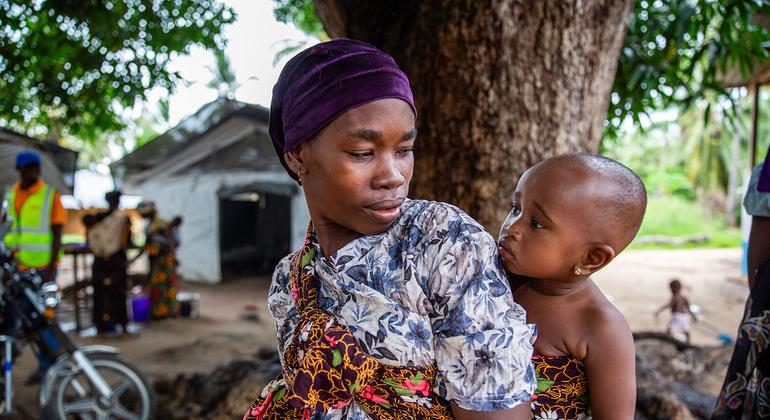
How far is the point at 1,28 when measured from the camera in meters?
4.20

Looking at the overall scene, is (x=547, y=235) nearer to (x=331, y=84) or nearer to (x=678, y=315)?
(x=331, y=84)

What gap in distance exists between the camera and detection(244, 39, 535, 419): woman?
964 mm

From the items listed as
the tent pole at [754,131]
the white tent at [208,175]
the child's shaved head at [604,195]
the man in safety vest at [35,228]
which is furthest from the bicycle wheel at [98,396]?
the tent pole at [754,131]

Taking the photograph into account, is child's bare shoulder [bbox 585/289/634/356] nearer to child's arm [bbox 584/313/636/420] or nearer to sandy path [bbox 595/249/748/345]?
child's arm [bbox 584/313/636/420]

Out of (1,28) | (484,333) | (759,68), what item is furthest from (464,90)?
(759,68)

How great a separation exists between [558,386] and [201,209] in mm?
11982

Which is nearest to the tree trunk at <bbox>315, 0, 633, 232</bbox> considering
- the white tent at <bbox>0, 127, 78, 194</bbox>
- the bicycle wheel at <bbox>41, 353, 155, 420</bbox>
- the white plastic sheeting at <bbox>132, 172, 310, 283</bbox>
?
the bicycle wheel at <bbox>41, 353, 155, 420</bbox>

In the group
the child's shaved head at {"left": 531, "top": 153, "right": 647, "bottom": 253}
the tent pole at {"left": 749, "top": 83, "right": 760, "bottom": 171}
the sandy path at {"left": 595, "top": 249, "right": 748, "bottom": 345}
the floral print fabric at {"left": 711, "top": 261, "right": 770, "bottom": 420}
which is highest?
the tent pole at {"left": 749, "top": 83, "right": 760, "bottom": 171}

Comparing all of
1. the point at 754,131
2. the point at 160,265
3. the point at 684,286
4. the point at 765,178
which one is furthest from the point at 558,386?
the point at 684,286

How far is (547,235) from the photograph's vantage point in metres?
1.12

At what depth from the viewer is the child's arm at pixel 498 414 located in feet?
3.12

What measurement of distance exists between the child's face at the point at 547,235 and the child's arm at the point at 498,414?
0.28 m

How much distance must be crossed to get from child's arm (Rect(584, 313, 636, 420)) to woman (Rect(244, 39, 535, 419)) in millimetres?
202

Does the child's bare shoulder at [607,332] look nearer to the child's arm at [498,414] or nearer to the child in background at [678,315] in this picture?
the child's arm at [498,414]
